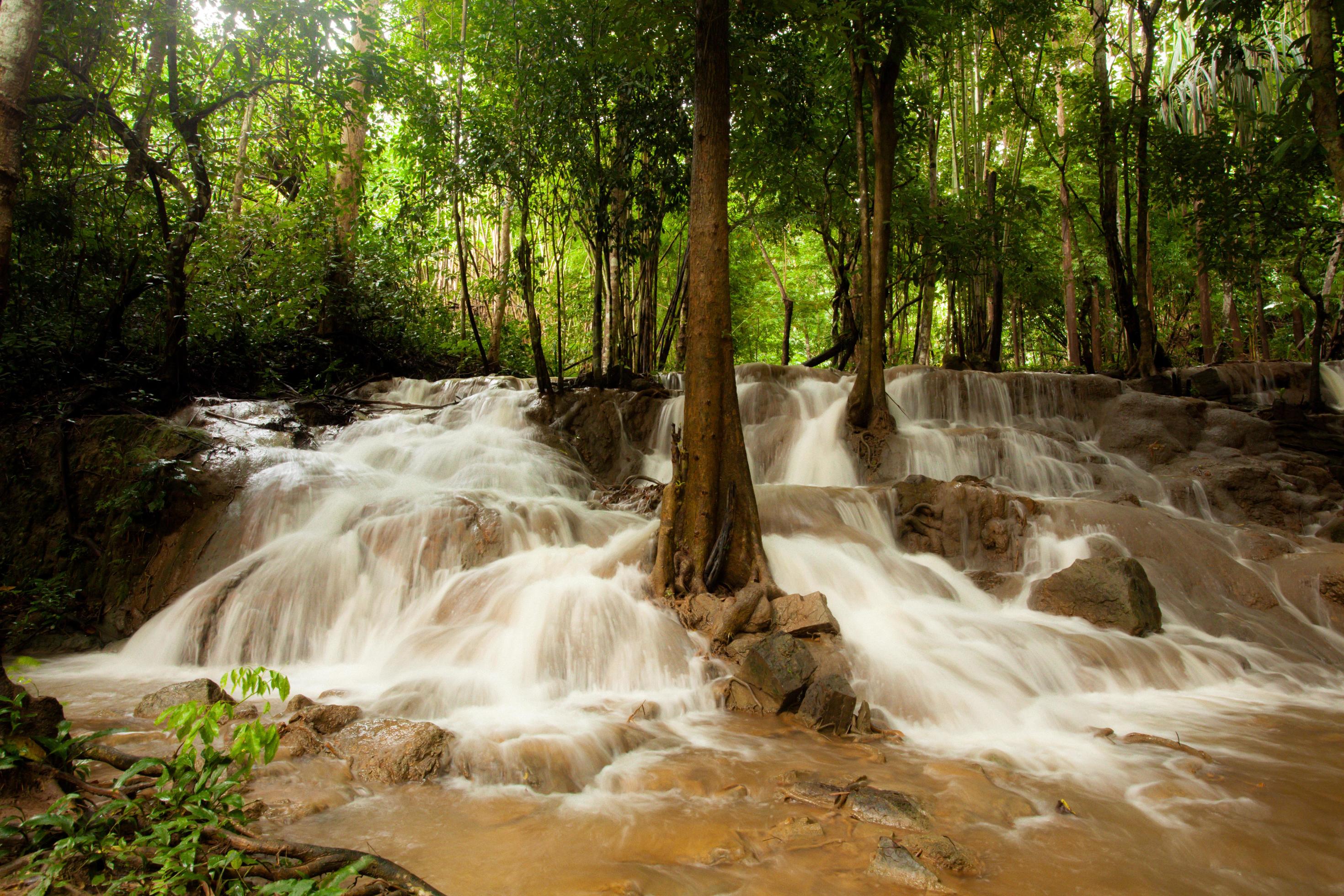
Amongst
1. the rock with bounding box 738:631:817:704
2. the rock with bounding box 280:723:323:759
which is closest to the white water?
the rock with bounding box 738:631:817:704

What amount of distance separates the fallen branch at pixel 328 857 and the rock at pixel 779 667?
9.14 ft

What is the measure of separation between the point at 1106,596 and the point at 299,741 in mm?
6283

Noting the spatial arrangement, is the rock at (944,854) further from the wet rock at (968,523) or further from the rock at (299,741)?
the wet rock at (968,523)

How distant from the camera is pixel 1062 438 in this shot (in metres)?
10.0

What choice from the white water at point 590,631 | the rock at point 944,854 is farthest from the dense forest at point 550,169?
the rock at point 944,854

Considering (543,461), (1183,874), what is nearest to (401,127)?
(543,461)

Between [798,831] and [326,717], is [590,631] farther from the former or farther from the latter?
[798,831]

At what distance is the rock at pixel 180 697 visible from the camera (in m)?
3.96

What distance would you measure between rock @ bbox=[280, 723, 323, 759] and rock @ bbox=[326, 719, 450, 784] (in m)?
0.07

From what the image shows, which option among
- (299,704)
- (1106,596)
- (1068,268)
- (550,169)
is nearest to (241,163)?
(550,169)

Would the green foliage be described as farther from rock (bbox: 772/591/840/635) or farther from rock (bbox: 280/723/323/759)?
rock (bbox: 772/591/840/635)

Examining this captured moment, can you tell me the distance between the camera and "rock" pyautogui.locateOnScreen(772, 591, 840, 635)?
17.5ft

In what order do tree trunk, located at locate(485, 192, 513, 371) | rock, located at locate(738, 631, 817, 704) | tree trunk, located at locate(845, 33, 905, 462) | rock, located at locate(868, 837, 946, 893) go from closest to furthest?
rock, located at locate(868, 837, 946, 893) < rock, located at locate(738, 631, 817, 704) < tree trunk, located at locate(845, 33, 905, 462) < tree trunk, located at locate(485, 192, 513, 371)

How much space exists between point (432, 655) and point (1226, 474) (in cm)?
932
